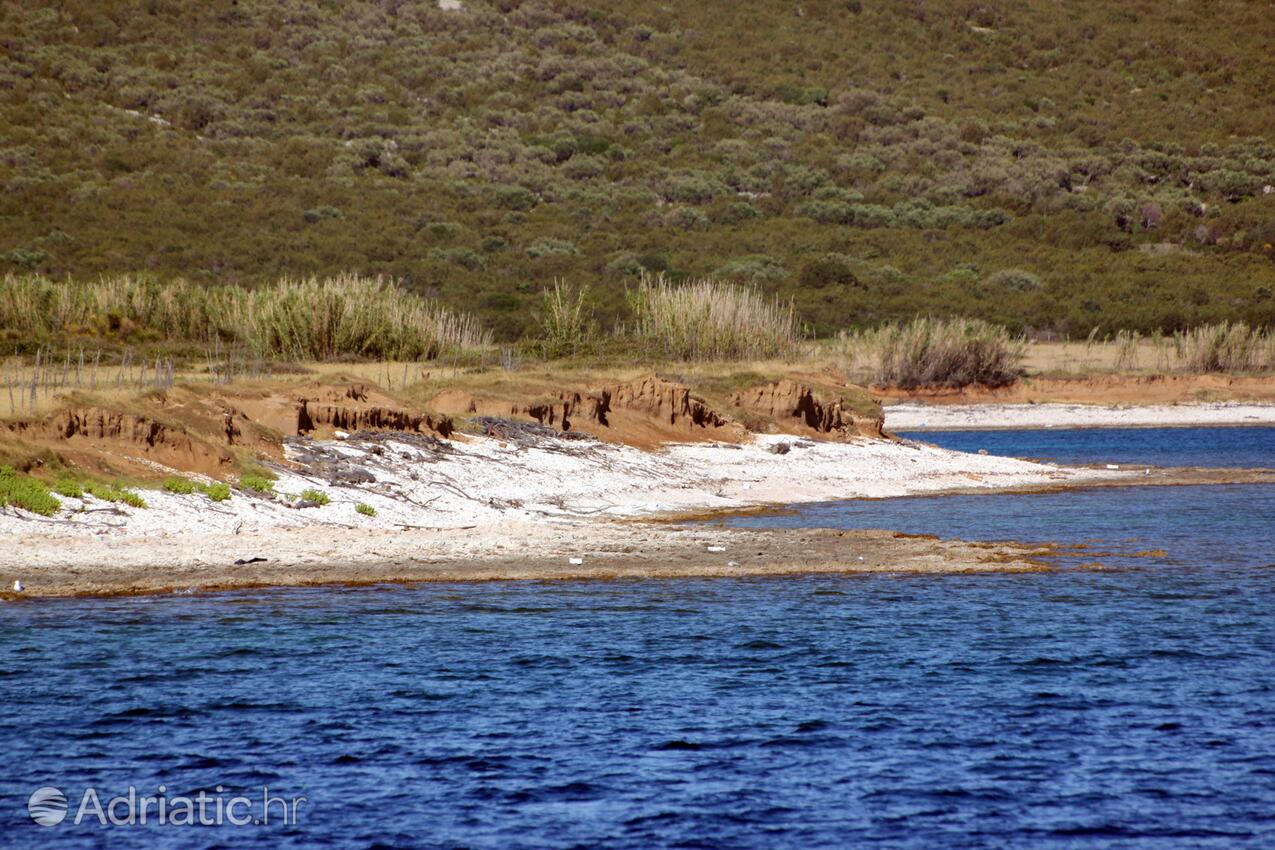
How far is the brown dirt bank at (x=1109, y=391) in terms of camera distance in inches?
2280

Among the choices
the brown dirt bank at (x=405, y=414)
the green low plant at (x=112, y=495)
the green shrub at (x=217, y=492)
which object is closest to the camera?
the green low plant at (x=112, y=495)

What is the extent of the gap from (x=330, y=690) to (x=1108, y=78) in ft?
388

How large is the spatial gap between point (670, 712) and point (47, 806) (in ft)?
14.2

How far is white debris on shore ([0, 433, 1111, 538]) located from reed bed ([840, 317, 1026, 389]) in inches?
948

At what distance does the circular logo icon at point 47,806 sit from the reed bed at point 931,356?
51.1 m

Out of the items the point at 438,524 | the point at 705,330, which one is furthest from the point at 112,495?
the point at 705,330

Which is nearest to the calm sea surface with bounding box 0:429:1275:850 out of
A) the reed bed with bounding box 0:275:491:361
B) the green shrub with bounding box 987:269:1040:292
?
the reed bed with bounding box 0:275:491:361

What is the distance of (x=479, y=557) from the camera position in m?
17.5

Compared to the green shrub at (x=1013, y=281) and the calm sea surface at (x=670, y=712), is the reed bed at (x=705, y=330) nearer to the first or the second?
the calm sea surface at (x=670, y=712)

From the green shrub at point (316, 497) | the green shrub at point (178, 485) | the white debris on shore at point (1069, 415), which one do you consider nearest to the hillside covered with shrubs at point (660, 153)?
the white debris on shore at point (1069, 415)

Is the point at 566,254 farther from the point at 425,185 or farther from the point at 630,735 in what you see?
the point at 630,735

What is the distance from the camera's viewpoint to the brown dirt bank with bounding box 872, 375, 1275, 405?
5791 cm

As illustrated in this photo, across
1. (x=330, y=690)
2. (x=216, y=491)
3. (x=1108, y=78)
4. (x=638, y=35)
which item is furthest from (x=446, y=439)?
(x=1108, y=78)

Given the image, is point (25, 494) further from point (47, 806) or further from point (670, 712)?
point (670, 712)
